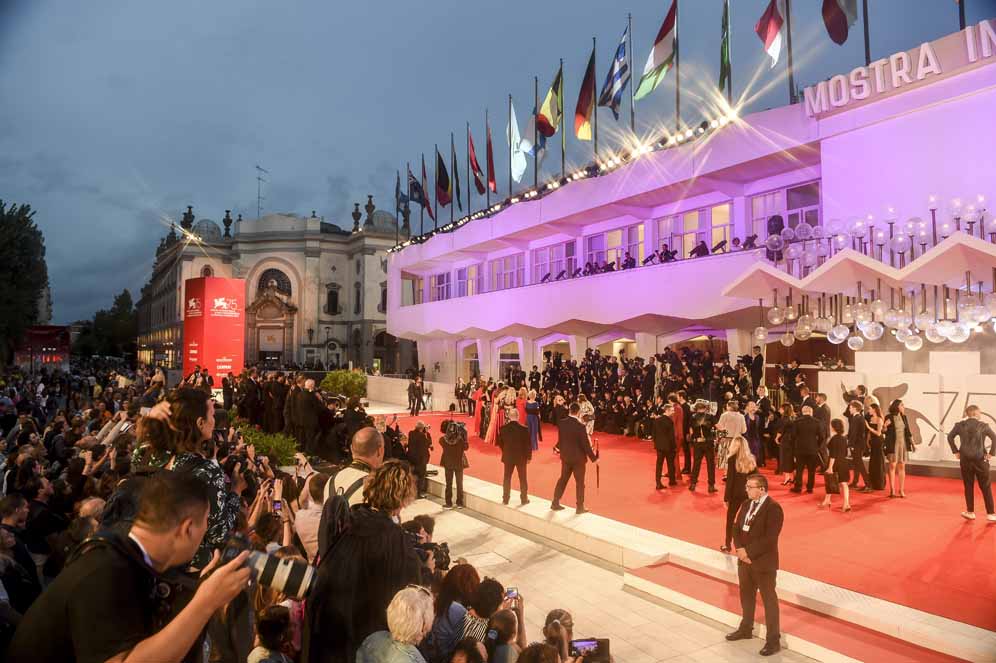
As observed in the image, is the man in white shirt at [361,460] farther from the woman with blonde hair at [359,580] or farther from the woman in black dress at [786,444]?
the woman in black dress at [786,444]

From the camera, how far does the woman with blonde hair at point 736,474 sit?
741 centimetres

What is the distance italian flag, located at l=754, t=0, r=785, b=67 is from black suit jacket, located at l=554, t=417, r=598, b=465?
45.8 ft

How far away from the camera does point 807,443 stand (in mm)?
11062

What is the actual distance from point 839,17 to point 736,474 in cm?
1414

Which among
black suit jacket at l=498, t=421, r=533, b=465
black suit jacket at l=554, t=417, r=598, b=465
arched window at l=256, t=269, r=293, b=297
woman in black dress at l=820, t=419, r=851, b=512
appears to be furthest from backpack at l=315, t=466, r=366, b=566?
arched window at l=256, t=269, r=293, b=297

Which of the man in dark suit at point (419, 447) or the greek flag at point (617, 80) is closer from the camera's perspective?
the man in dark suit at point (419, 447)

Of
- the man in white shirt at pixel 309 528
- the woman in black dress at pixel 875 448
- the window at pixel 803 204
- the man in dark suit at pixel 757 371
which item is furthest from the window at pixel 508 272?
the man in white shirt at pixel 309 528

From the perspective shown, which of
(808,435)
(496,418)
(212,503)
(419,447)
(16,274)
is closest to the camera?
(212,503)

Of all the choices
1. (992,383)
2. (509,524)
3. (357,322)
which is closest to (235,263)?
(357,322)

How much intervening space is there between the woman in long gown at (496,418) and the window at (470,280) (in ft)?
56.8

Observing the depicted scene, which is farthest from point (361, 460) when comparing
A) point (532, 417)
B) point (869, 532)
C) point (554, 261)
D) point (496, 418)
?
point (554, 261)

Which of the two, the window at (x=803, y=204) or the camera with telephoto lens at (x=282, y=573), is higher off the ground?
the window at (x=803, y=204)

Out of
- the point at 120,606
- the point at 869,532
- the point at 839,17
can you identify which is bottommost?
the point at 869,532

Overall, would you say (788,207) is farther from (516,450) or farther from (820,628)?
(820,628)
